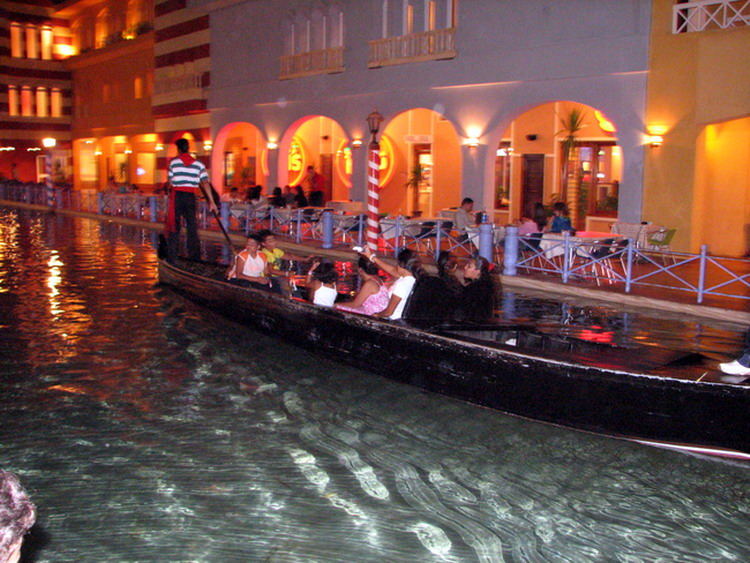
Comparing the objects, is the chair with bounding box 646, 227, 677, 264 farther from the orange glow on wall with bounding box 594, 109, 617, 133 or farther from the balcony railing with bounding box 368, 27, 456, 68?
the balcony railing with bounding box 368, 27, 456, 68

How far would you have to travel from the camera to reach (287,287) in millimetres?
8172

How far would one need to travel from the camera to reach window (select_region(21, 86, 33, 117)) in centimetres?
3891

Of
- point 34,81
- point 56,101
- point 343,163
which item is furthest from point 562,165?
point 34,81

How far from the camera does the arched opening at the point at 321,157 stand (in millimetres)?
23312

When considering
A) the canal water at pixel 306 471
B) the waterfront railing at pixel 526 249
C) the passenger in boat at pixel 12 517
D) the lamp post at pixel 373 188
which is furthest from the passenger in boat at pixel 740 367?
the lamp post at pixel 373 188

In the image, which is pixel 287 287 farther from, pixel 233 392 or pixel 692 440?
pixel 692 440

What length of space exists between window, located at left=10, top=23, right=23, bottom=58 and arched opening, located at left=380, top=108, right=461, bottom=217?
25.6 metres

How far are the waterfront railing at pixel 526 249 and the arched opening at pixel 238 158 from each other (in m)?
2.67

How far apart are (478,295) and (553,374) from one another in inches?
67.6

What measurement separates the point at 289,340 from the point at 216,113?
62.4 ft

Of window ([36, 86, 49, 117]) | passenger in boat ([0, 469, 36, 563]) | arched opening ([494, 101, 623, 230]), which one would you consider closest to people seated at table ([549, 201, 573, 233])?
arched opening ([494, 101, 623, 230])

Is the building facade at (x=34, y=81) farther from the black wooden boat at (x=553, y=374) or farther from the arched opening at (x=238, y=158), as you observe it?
the black wooden boat at (x=553, y=374)

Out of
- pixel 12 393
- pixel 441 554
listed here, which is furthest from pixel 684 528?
pixel 12 393

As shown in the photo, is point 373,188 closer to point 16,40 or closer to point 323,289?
point 323,289
